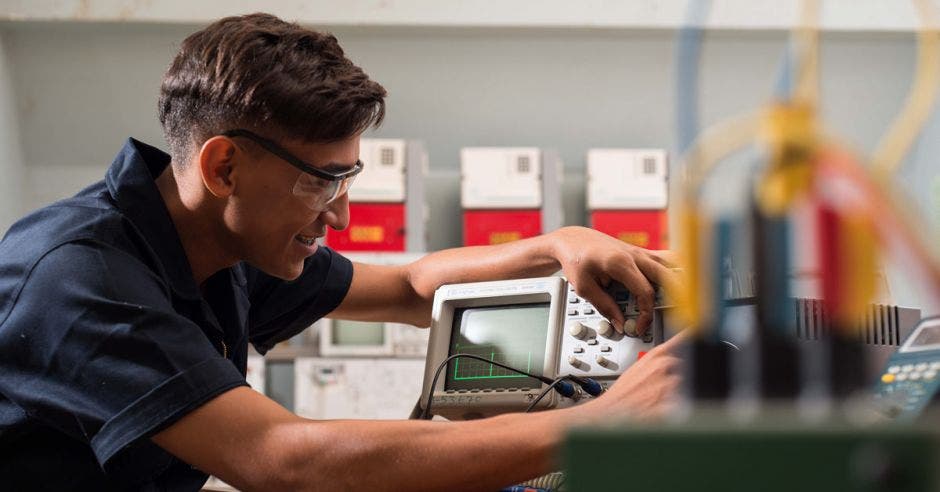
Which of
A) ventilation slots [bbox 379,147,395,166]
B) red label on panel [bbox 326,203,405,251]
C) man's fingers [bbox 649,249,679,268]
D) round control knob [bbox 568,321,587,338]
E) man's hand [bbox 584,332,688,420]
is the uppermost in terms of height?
ventilation slots [bbox 379,147,395,166]

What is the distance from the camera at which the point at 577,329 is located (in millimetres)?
1701

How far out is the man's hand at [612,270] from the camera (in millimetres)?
1626

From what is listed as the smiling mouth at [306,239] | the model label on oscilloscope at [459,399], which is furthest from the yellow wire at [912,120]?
the model label on oscilloscope at [459,399]

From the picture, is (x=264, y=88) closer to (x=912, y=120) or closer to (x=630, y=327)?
(x=630, y=327)

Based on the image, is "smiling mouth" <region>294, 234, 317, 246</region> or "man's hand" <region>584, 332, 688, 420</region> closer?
"man's hand" <region>584, 332, 688, 420</region>

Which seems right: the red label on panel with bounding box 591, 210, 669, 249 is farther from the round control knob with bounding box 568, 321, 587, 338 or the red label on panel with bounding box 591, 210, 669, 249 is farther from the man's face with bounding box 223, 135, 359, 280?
A: the man's face with bounding box 223, 135, 359, 280

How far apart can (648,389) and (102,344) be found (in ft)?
2.20

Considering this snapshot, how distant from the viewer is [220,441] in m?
1.27

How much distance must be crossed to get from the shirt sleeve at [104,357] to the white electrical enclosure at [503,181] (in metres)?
3.10

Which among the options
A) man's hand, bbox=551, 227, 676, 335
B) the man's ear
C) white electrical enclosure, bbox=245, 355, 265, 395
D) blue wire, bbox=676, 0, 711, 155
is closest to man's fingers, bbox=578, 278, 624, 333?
man's hand, bbox=551, 227, 676, 335

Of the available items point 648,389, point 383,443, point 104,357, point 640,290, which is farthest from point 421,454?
point 640,290

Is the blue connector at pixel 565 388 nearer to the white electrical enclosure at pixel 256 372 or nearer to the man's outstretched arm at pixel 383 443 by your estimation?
the man's outstretched arm at pixel 383 443

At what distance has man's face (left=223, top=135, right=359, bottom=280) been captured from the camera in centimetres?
153

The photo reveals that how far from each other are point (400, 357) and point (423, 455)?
2.97 m
